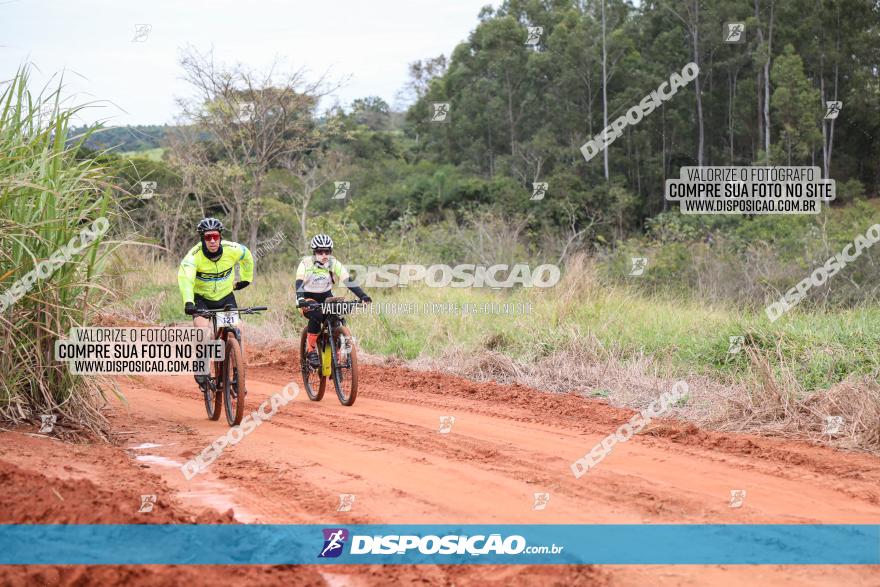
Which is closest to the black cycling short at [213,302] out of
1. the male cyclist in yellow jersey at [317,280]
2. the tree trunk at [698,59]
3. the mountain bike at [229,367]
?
the mountain bike at [229,367]

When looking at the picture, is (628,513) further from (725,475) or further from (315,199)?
(315,199)

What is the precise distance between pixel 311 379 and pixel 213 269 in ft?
7.05

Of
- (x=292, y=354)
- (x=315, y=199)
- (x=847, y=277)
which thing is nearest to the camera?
(x=292, y=354)

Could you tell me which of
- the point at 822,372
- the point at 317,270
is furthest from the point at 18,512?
the point at 822,372

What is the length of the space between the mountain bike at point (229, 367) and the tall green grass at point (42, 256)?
4.52 feet

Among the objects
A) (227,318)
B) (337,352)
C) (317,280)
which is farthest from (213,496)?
(317,280)

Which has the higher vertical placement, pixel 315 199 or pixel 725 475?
pixel 315 199

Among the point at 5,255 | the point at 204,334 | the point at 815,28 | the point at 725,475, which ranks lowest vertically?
the point at 725,475

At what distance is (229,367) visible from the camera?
9.52m

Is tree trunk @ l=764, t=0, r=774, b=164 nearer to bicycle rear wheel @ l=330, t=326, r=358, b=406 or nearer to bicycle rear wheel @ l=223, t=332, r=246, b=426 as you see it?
bicycle rear wheel @ l=330, t=326, r=358, b=406

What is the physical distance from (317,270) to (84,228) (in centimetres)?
366

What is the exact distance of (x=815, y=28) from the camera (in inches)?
1708

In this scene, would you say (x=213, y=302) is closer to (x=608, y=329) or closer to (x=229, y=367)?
(x=229, y=367)

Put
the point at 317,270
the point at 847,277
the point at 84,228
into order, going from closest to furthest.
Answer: the point at 84,228, the point at 317,270, the point at 847,277
